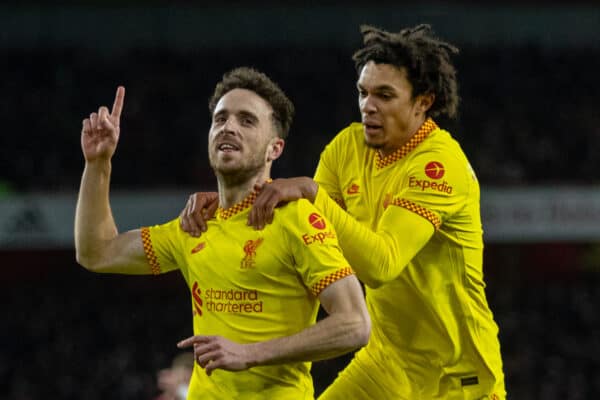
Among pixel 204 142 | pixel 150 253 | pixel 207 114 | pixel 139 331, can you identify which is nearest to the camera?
pixel 150 253

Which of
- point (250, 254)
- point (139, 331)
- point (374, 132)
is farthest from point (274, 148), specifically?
point (139, 331)

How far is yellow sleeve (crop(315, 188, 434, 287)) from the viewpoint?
12.2ft

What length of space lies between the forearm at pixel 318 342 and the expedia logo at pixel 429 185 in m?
0.96

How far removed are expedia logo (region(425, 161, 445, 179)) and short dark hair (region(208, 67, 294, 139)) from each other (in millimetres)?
682

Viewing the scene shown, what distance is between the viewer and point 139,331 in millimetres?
14367

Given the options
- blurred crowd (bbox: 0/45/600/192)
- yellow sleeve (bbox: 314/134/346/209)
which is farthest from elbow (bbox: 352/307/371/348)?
blurred crowd (bbox: 0/45/600/192)

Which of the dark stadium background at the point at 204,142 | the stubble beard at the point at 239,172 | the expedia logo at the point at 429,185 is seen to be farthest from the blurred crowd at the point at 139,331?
the stubble beard at the point at 239,172

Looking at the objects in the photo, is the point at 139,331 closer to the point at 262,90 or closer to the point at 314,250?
the point at 262,90

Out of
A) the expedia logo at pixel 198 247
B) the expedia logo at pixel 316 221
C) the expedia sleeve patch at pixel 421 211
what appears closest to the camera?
the expedia logo at pixel 316 221

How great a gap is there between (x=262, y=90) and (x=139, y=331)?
36.5 feet

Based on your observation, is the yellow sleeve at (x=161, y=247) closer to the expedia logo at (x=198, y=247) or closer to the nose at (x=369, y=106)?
the expedia logo at (x=198, y=247)

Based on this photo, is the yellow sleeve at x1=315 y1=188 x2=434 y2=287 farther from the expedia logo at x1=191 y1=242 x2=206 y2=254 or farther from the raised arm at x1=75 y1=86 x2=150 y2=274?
the raised arm at x1=75 y1=86 x2=150 y2=274

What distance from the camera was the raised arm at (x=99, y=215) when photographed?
12.4 feet

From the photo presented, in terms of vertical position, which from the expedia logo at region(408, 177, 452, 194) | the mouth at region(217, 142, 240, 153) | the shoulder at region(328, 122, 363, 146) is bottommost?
the expedia logo at region(408, 177, 452, 194)
